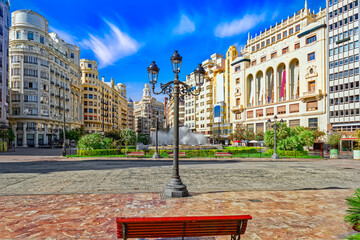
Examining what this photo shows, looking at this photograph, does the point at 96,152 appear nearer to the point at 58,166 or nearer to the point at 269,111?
the point at 58,166

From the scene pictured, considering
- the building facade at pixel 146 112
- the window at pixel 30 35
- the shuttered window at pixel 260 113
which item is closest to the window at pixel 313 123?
the shuttered window at pixel 260 113

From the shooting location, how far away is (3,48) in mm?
43594

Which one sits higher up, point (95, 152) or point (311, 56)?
point (311, 56)

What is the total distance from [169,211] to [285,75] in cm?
5767

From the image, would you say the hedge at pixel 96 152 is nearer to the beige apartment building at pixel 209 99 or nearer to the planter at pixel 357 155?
the planter at pixel 357 155

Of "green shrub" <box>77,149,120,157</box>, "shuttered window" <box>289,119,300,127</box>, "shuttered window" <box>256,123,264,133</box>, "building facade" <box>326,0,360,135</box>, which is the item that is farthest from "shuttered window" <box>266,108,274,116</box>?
"green shrub" <box>77,149,120,157</box>

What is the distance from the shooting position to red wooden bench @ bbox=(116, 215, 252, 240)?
3559mm

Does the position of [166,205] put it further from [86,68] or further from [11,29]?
[86,68]

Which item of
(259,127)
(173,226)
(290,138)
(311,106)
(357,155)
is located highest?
(311,106)

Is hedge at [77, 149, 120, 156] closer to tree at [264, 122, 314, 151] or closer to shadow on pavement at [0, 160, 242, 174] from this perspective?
shadow on pavement at [0, 160, 242, 174]

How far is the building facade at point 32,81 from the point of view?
187 ft

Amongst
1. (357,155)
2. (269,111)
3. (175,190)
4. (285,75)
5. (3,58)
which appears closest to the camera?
(175,190)

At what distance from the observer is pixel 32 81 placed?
58.7 metres

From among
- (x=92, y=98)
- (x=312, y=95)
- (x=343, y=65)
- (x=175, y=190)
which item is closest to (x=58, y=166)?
(x=175, y=190)
